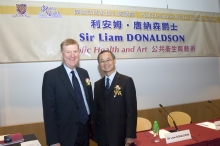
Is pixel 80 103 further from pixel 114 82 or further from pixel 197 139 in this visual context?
pixel 197 139

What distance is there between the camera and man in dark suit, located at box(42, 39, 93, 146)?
66.8 inches

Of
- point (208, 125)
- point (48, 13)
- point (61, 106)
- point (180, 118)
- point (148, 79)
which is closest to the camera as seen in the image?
point (61, 106)

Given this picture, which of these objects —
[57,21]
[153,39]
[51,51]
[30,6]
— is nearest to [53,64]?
[51,51]

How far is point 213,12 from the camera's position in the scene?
11.6 ft

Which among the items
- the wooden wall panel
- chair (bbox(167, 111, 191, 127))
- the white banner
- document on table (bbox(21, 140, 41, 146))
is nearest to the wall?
the wooden wall panel

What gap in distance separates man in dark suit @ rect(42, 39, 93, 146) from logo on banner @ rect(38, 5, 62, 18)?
983mm

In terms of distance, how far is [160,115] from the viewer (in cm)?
332

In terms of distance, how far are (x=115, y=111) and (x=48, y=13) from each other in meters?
1.59

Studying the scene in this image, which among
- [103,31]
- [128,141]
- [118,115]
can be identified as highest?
[103,31]

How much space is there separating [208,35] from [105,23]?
185cm

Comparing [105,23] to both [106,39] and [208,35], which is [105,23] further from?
[208,35]

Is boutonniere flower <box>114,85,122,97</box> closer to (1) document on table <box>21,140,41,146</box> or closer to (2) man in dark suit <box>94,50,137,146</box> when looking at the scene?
(2) man in dark suit <box>94,50,137,146</box>

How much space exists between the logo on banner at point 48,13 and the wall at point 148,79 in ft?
1.70

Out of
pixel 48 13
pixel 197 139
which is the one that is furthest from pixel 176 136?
pixel 48 13
